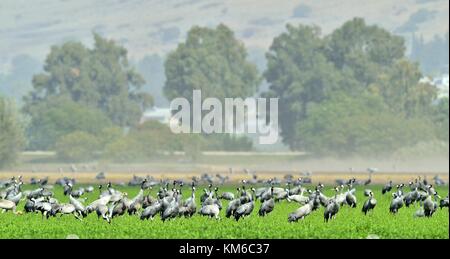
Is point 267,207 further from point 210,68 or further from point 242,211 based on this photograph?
point 210,68

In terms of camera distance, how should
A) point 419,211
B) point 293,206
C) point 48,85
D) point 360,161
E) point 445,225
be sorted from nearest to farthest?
point 445,225, point 419,211, point 293,206, point 360,161, point 48,85

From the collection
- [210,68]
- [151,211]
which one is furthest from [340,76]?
[151,211]

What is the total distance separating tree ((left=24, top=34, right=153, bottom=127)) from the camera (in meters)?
176

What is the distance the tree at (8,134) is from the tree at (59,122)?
2302 centimetres

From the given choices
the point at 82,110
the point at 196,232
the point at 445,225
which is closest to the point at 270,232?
the point at 196,232

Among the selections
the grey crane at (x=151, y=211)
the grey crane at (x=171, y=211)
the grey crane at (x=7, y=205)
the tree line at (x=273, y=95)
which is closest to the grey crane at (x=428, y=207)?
the grey crane at (x=171, y=211)

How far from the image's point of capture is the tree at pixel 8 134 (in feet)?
423

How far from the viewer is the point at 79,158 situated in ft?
506

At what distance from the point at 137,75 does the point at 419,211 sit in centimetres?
13408

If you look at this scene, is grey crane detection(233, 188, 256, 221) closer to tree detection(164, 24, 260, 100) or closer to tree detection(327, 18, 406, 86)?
tree detection(164, 24, 260, 100)

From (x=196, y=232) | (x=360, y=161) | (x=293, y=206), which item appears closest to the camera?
(x=196, y=232)

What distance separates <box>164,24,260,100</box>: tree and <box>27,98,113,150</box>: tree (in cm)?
1200

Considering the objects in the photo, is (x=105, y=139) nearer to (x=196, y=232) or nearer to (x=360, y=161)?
(x=360, y=161)

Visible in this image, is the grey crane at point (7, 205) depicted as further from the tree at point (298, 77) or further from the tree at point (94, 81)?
the tree at point (94, 81)
